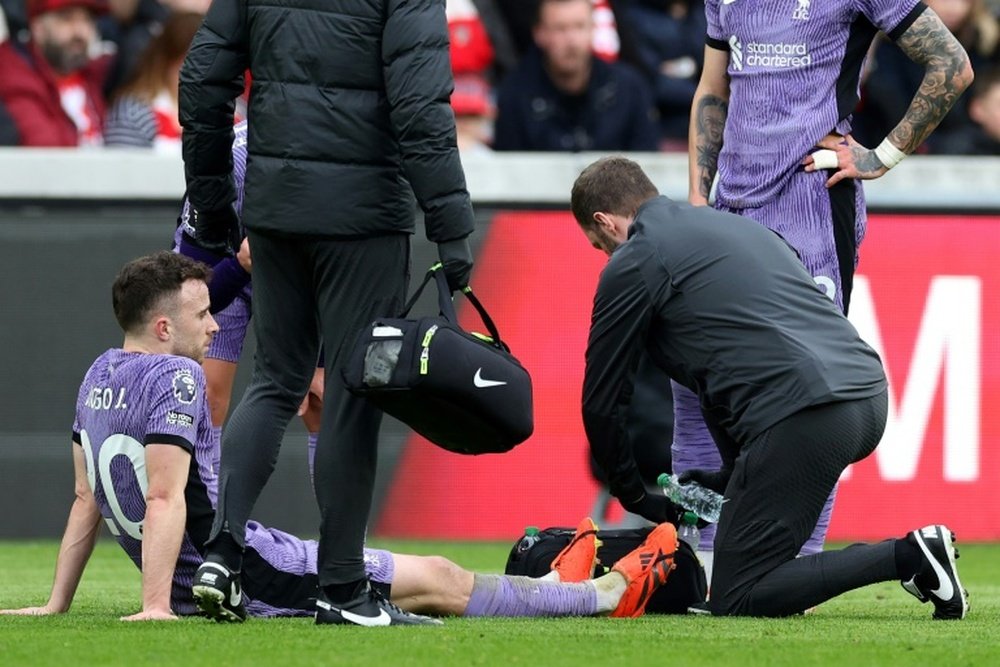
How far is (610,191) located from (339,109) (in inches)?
39.3

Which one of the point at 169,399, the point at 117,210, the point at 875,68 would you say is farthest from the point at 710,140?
the point at 875,68

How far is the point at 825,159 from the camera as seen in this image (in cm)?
627

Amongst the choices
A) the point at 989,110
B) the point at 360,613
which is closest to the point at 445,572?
the point at 360,613

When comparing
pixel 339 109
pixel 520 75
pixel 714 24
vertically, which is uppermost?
pixel 714 24

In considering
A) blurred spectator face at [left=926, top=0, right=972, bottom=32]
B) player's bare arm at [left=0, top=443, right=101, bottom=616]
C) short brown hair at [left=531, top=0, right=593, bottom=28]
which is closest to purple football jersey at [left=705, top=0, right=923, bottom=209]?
player's bare arm at [left=0, top=443, right=101, bottom=616]

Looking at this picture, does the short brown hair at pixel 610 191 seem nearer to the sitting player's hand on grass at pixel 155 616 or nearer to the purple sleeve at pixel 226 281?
the purple sleeve at pixel 226 281

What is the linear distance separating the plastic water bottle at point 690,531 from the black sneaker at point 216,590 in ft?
5.23

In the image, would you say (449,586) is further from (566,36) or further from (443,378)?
(566,36)

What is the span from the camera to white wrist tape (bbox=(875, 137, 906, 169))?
6.31 meters

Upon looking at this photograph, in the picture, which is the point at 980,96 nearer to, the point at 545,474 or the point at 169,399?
the point at 545,474

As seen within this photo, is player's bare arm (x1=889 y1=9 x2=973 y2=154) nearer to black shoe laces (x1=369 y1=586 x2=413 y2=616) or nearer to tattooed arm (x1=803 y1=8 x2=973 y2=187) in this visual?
tattooed arm (x1=803 y1=8 x2=973 y2=187)

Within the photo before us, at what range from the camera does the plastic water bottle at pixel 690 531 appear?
6180mm

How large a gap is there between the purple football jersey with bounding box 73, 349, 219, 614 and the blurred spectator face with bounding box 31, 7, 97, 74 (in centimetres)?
555

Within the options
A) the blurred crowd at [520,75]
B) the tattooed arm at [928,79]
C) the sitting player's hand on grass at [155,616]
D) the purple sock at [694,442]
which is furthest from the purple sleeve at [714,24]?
the blurred crowd at [520,75]
